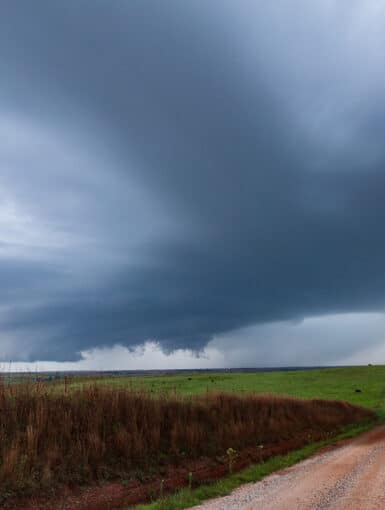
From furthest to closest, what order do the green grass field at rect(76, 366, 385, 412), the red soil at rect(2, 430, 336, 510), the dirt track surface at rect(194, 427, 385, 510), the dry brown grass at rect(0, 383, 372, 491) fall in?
1. the green grass field at rect(76, 366, 385, 412)
2. the dry brown grass at rect(0, 383, 372, 491)
3. the red soil at rect(2, 430, 336, 510)
4. the dirt track surface at rect(194, 427, 385, 510)

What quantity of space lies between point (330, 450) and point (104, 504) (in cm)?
1489

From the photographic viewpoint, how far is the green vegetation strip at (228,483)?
591 inches

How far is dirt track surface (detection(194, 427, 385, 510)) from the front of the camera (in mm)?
14241

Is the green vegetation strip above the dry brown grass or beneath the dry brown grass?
beneath

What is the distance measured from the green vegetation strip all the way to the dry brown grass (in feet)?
7.95

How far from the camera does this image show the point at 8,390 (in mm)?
18922

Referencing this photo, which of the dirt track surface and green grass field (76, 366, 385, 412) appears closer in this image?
the dirt track surface

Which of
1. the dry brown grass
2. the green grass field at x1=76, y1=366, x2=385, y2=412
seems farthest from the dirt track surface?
the green grass field at x1=76, y1=366, x2=385, y2=412

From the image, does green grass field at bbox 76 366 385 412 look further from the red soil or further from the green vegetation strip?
the red soil

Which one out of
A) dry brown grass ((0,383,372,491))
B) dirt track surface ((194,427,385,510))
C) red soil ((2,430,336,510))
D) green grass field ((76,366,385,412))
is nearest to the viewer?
dirt track surface ((194,427,385,510))

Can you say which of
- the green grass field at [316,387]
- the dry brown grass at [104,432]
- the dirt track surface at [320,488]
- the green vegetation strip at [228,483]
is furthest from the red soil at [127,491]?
the green grass field at [316,387]

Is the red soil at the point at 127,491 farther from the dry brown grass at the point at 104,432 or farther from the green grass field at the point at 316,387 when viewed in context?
the green grass field at the point at 316,387

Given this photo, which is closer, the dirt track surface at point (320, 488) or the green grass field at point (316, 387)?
the dirt track surface at point (320, 488)

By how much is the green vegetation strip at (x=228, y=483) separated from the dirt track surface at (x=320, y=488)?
46 centimetres
